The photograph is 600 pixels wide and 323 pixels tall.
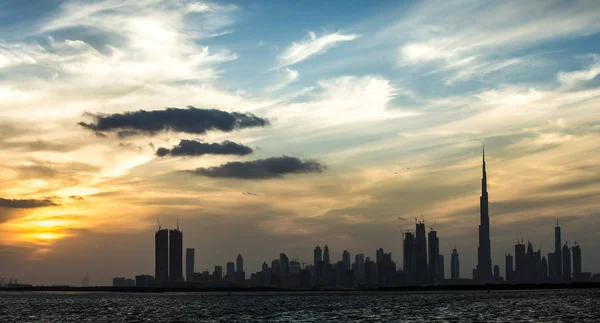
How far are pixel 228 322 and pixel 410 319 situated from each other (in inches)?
1597

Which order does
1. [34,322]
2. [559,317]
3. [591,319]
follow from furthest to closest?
[34,322] → [559,317] → [591,319]

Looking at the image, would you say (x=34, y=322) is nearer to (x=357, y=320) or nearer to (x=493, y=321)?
(x=357, y=320)

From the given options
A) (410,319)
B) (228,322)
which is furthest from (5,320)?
(410,319)

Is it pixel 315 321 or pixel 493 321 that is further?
pixel 315 321

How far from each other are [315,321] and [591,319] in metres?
58.1

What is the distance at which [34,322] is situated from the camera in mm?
179875

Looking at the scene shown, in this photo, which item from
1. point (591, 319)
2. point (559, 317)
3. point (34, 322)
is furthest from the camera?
point (34, 322)

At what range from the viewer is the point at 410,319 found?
169000mm

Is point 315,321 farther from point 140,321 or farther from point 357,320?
point 140,321

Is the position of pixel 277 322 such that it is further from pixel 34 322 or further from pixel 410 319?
pixel 34 322

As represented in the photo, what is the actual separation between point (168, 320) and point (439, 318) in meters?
64.1

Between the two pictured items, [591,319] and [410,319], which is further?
[410,319]

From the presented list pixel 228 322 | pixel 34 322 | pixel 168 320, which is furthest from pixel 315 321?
pixel 34 322

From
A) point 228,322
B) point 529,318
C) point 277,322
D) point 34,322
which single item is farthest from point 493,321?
point 34,322
